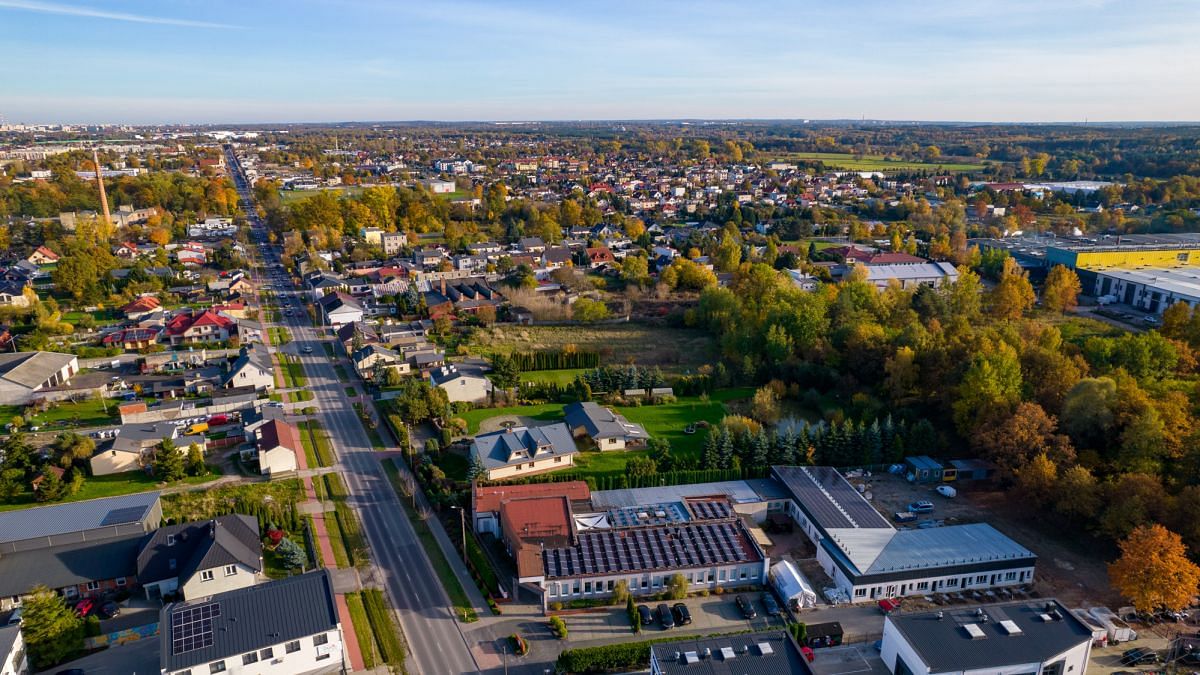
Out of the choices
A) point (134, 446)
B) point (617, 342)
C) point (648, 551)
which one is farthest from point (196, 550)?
point (617, 342)

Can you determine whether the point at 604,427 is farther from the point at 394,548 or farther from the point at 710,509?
A: the point at 394,548

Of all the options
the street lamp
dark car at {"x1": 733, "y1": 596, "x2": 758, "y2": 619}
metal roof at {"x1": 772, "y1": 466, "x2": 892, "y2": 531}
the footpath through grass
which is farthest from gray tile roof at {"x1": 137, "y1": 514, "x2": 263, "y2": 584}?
metal roof at {"x1": 772, "y1": 466, "x2": 892, "y2": 531}

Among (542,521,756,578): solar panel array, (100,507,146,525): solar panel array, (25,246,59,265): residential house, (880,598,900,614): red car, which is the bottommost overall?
(880,598,900,614): red car

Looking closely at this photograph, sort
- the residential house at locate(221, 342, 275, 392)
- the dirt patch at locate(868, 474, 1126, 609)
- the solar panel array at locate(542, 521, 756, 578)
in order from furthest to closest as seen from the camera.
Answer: the residential house at locate(221, 342, 275, 392)
the dirt patch at locate(868, 474, 1126, 609)
the solar panel array at locate(542, 521, 756, 578)

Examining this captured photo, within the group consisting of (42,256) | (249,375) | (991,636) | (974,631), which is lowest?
(991,636)

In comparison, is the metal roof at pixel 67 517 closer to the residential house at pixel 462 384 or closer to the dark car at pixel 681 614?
the residential house at pixel 462 384

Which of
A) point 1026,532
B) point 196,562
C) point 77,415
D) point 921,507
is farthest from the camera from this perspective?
point 77,415

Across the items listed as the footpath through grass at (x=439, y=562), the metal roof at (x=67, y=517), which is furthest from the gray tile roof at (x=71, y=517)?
the footpath through grass at (x=439, y=562)

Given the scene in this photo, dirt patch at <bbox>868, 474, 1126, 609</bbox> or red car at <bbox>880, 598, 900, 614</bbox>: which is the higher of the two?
dirt patch at <bbox>868, 474, 1126, 609</bbox>

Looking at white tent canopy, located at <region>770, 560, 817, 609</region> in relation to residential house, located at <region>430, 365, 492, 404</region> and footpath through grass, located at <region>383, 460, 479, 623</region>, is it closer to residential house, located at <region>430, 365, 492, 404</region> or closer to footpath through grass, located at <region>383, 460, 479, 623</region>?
footpath through grass, located at <region>383, 460, 479, 623</region>
